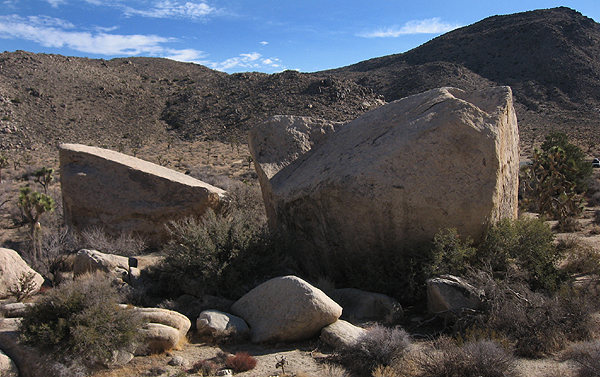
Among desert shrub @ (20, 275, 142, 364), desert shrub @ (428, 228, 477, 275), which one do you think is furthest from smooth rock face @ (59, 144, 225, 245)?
desert shrub @ (428, 228, 477, 275)

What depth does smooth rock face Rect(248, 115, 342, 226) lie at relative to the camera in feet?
32.4

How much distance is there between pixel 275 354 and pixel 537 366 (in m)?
2.95

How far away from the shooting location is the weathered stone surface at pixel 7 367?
204 inches

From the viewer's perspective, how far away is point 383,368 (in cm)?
520

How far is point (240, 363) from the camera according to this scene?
5.49 meters

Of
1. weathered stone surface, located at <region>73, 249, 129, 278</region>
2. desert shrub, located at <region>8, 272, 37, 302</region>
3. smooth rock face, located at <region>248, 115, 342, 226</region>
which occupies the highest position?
smooth rock face, located at <region>248, 115, 342, 226</region>

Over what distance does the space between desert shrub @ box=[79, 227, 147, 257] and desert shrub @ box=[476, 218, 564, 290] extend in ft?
22.2

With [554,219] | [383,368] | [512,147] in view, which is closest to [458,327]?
[383,368]

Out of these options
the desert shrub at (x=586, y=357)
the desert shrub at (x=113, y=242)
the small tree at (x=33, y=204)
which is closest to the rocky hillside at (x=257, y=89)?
the small tree at (x=33, y=204)

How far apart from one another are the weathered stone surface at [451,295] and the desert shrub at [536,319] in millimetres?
190

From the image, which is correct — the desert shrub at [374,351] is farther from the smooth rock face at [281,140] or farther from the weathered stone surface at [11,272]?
the weathered stone surface at [11,272]

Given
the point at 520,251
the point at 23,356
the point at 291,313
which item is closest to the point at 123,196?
the point at 23,356

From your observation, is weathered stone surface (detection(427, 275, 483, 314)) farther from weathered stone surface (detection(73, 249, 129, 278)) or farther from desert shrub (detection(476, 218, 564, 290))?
weathered stone surface (detection(73, 249, 129, 278))

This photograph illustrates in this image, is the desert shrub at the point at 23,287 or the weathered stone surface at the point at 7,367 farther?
the desert shrub at the point at 23,287
